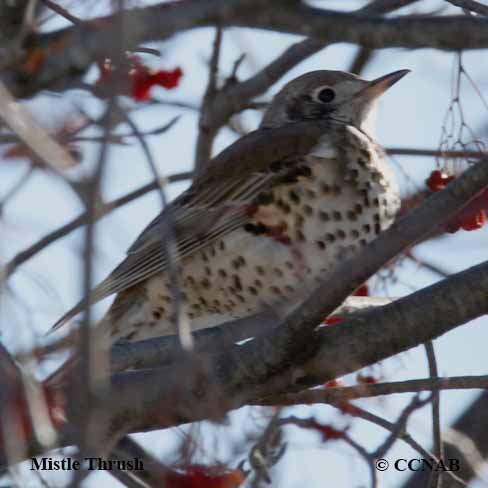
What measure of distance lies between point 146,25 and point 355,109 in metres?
4.43

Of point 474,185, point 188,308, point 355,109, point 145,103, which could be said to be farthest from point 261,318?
point 474,185

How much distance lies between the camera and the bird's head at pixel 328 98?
7.22 meters

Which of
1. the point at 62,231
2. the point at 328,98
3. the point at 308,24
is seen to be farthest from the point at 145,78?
the point at 308,24

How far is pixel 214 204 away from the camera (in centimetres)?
675

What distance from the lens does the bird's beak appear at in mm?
6921

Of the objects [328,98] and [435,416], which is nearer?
[435,416]

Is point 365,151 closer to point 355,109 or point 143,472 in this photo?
point 355,109

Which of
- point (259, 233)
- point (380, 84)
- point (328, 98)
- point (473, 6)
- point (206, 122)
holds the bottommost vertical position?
point (473, 6)

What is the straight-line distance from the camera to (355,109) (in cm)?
730

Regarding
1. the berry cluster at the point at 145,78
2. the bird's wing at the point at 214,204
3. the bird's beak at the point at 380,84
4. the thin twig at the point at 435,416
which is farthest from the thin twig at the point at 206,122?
the thin twig at the point at 435,416

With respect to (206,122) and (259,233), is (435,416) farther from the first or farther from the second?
(206,122)

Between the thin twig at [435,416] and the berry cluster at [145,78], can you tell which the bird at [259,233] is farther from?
the thin twig at [435,416]

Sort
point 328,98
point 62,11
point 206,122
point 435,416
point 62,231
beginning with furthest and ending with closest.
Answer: point 328,98, point 206,122, point 62,231, point 435,416, point 62,11

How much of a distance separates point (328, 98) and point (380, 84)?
498mm
